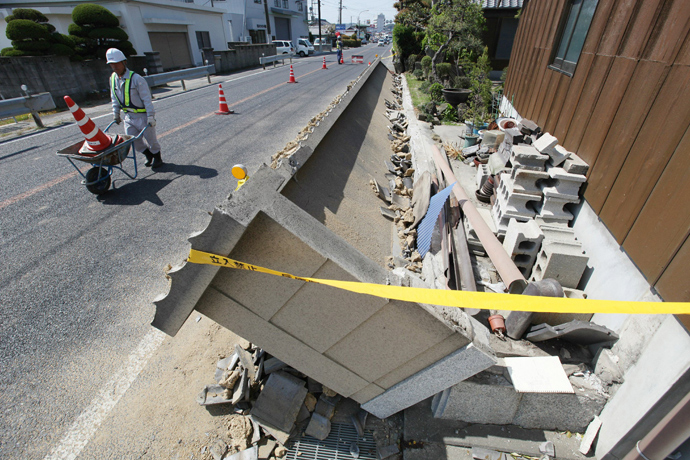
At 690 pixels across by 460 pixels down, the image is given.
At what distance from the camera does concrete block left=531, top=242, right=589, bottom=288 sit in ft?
10.3

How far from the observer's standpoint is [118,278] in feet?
12.3

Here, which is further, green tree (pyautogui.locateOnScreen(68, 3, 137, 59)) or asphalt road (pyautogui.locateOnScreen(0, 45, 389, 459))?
green tree (pyautogui.locateOnScreen(68, 3, 137, 59))

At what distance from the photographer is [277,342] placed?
2.18 metres

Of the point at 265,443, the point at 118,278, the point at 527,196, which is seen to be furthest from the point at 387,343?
the point at 118,278

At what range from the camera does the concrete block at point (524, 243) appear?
3511mm

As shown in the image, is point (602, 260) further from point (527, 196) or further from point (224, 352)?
point (224, 352)

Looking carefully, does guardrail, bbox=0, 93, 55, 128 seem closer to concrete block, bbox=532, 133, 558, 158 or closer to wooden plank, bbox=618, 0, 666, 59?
concrete block, bbox=532, 133, 558, 158

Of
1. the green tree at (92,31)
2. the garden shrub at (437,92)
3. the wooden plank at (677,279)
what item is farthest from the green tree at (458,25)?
the green tree at (92,31)

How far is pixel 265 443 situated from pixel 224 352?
35.9 inches

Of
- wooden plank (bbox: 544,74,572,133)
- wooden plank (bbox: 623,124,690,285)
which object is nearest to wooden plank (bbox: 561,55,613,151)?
wooden plank (bbox: 544,74,572,133)

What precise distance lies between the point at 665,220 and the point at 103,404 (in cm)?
435

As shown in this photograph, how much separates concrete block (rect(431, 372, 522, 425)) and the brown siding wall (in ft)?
3.96

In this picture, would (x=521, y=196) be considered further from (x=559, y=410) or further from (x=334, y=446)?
(x=334, y=446)

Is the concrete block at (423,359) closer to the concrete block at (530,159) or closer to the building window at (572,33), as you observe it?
the concrete block at (530,159)
